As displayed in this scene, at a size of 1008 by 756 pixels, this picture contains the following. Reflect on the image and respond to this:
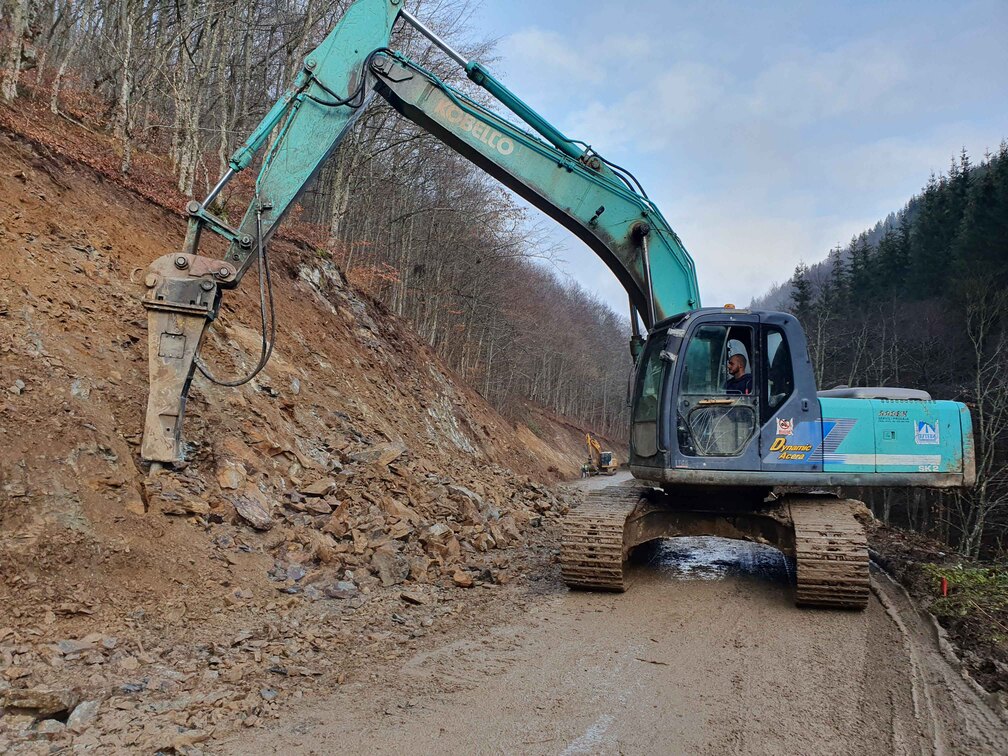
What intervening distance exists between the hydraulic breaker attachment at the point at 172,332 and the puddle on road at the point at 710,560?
5.01 m

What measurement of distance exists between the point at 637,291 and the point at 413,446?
5.20 m

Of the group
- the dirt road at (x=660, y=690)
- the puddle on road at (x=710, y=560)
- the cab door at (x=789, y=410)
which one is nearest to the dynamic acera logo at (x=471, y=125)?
the cab door at (x=789, y=410)

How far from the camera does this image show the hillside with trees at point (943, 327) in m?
19.7

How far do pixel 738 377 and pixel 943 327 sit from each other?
3003 cm

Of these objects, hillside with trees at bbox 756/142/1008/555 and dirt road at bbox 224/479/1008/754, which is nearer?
dirt road at bbox 224/479/1008/754

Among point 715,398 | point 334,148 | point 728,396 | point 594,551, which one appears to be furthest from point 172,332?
point 728,396

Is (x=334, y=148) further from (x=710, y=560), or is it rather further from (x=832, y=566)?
(x=710, y=560)

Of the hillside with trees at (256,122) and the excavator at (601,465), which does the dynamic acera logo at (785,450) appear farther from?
the excavator at (601,465)

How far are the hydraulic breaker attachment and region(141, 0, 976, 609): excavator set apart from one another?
0.01 metres

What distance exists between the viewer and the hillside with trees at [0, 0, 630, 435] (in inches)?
497

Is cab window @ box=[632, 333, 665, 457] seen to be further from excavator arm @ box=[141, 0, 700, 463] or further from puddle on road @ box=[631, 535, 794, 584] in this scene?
puddle on road @ box=[631, 535, 794, 584]

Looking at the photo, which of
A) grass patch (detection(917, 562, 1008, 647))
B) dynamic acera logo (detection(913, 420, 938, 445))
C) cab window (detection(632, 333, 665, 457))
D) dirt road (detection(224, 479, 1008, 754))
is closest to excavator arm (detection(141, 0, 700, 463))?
cab window (detection(632, 333, 665, 457))

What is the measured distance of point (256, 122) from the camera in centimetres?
2045

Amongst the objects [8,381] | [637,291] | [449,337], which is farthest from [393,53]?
[449,337]
